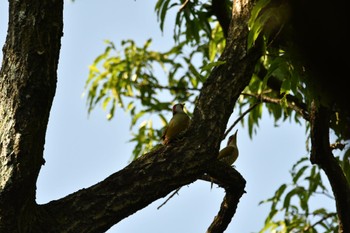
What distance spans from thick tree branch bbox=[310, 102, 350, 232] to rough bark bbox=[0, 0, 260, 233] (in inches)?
39.6

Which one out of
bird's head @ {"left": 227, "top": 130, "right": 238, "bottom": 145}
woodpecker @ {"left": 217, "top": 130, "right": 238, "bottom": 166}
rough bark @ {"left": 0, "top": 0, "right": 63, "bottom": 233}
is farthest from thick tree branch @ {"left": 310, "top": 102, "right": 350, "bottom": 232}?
rough bark @ {"left": 0, "top": 0, "right": 63, "bottom": 233}

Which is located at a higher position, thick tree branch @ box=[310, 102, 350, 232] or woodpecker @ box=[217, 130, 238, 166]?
woodpecker @ box=[217, 130, 238, 166]

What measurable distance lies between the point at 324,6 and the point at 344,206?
143 inches

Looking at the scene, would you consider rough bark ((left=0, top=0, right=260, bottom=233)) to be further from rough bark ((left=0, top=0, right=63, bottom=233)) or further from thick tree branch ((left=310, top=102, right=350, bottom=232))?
thick tree branch ((left=310, top=102, right=350, bottom=232))

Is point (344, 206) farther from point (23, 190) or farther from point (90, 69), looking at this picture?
point (90, 69)

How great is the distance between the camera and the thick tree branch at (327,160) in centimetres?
378

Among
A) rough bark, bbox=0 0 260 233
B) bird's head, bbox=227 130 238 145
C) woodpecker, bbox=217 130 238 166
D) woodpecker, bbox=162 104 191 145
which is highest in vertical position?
bird's head, bbox=227 130 238 145

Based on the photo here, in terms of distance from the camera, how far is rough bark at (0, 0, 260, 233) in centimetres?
237

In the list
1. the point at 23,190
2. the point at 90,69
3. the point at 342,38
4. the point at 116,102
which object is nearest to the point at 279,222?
the point at 116,102

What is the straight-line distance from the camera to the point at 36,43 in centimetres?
239

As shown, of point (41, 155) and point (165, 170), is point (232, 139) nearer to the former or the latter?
point (165, 170)

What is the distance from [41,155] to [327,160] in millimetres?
2073

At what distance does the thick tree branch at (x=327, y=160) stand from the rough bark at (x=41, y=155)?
101 centimetres

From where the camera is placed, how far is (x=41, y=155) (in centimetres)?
244
